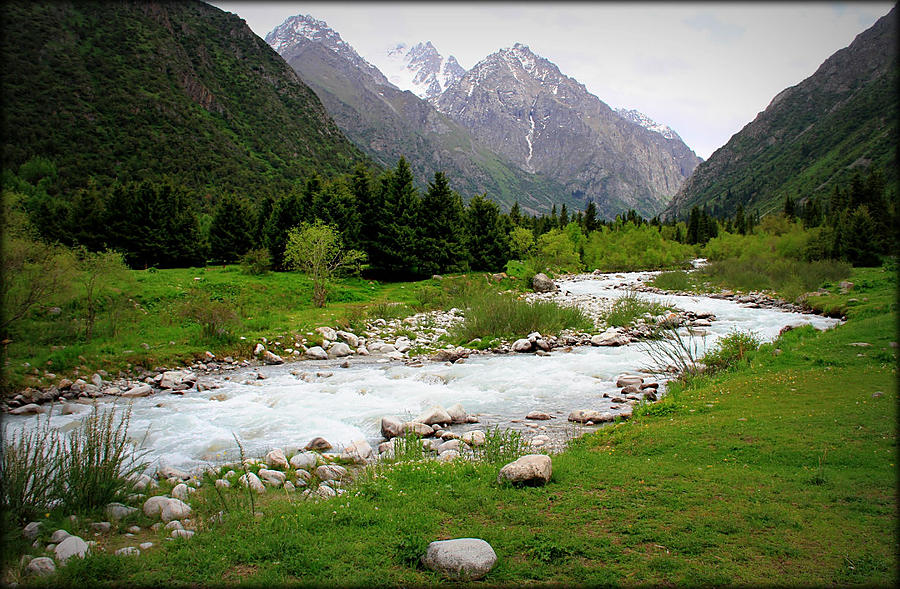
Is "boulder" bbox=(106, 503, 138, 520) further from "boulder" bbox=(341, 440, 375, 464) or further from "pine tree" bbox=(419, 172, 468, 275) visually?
"pine tree" bbox=(419, 172, 468, 275)

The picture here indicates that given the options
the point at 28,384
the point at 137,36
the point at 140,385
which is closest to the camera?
the point at 28,384

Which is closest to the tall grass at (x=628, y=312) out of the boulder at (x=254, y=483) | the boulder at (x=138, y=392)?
the boulder at (x=254, y=483)

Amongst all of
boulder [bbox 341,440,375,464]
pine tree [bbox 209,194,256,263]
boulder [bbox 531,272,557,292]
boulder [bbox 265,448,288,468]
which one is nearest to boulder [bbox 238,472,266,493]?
boulder [bbox 265,448,288,468]

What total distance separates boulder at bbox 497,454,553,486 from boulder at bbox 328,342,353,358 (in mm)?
14378

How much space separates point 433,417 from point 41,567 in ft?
24.8

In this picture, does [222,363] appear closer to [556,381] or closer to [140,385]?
[140,385]

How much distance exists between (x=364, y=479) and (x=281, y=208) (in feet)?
142

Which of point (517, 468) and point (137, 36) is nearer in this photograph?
point (517, 468)

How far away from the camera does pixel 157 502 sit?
20.5ft

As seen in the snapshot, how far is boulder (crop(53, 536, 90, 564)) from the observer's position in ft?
15.7

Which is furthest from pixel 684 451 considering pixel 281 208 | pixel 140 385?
pixel 281 208

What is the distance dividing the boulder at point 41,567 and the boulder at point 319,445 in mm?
5050

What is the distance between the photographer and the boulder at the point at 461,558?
4266mm

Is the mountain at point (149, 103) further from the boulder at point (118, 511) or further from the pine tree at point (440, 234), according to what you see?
the boulder at point (118, 511)
